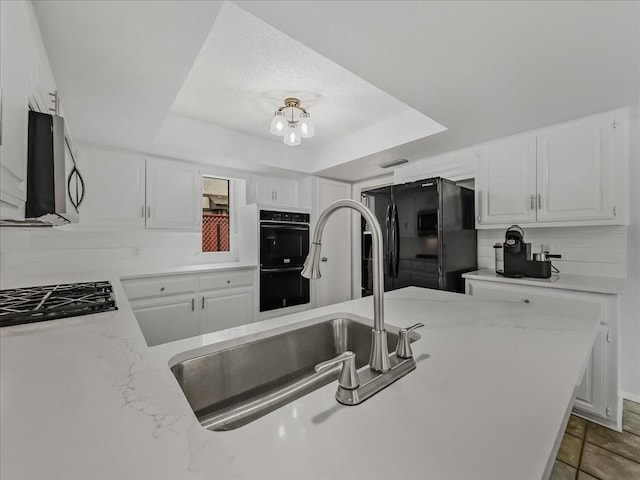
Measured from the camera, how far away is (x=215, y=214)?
3676 millimetres

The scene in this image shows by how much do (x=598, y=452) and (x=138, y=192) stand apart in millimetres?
4057

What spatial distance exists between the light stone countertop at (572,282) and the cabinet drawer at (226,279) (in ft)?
7.31

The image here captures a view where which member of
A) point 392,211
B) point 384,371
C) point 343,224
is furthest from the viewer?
point 343,224

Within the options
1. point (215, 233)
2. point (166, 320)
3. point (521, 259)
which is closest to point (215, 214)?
point (215, 233)

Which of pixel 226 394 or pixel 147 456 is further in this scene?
pixel 226 394

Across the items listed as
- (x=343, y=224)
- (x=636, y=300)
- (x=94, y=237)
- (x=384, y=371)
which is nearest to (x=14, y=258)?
(x=94, y=237)

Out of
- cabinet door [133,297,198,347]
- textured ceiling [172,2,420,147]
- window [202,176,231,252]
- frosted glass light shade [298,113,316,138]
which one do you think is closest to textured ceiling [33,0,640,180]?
textured ceiling [172,2,420,147]

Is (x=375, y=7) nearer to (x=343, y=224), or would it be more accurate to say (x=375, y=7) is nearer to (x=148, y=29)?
(x=148, y=29)

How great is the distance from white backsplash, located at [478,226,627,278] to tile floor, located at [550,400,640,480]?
1.03 meters

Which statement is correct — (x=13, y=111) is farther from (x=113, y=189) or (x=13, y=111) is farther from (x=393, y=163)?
(x=393, y=163)

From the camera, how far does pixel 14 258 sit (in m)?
2.14

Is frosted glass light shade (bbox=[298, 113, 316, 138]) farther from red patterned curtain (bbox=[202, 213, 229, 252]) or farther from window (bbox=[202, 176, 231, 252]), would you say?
red patterned curtain (bbox=[202, 213, 229, 252])

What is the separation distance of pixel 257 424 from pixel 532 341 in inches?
34.9

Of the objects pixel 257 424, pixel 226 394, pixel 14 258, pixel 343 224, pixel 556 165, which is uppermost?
pixel 556 165
